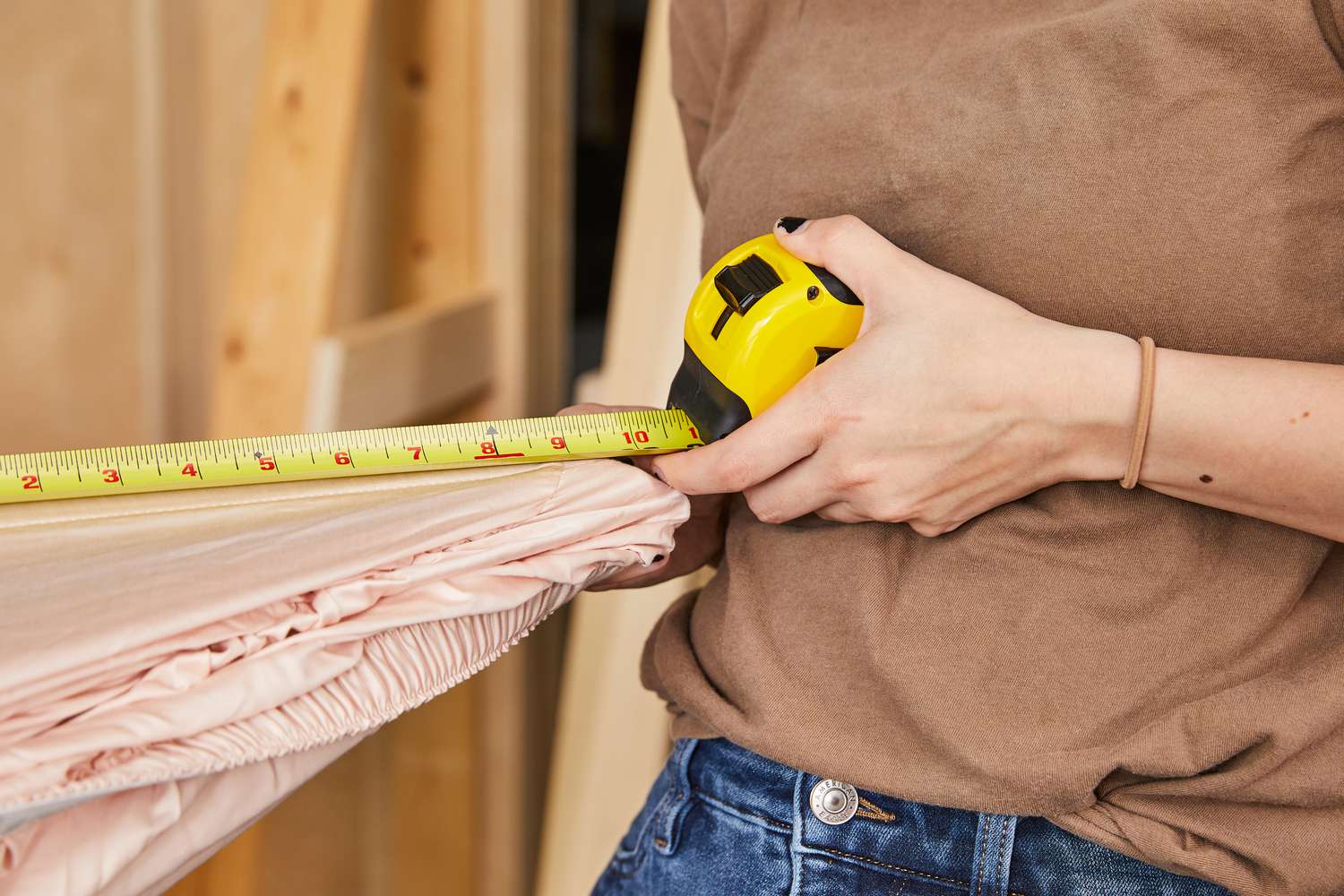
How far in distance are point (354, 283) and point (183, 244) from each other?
0.31 metres

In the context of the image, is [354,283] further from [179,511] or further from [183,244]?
[179,511]

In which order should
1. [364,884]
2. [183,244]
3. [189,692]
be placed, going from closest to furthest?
[189,692] < [183,244] < [364,884]

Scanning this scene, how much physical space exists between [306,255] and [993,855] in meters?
1.12

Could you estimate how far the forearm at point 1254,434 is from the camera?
1.98ft

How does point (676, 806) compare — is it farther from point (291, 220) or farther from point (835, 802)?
point (291, 220)

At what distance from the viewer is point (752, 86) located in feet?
2.69

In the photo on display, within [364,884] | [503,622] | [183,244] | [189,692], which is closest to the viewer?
[189,692]

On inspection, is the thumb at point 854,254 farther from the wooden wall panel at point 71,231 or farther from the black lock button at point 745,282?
the wooden wall panel at point 71,231

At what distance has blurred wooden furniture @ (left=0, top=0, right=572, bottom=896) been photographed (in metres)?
1.44

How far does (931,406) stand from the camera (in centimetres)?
66

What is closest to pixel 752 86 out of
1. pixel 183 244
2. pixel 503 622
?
pixel 503 622

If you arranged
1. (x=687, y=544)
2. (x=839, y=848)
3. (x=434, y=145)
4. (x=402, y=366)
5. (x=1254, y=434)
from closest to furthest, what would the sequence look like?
1. (x=1254, y=434)
2. (x=839, y=848)
3. (x=687, y=544)
4. (x=402, y=366)
5. (x=434, y=145)

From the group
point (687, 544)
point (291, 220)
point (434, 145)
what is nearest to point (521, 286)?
point (434, 145)

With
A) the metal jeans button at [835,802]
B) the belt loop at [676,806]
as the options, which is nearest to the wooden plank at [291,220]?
the belt loop at [676,806]
